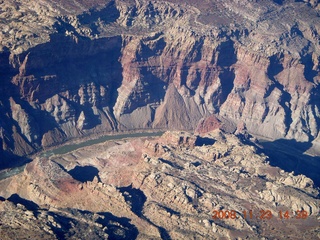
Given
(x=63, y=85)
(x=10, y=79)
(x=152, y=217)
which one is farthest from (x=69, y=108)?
(x=152, y=217)

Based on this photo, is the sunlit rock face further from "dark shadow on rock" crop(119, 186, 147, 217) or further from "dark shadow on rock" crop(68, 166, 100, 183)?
"dark shadow on rock" crop(119, 186, 147, 217)

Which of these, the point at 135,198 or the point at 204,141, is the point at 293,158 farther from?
the point at 135,198

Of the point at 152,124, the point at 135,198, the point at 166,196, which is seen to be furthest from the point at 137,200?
the point at 152,124

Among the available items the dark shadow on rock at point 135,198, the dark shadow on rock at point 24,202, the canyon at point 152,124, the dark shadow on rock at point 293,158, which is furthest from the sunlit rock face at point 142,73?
the dark shadow on rock at point 135,198

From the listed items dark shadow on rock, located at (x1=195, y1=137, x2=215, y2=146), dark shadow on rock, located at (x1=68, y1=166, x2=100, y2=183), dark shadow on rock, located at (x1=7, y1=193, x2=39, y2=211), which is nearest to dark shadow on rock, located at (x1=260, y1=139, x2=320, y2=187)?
dark shadow on rock, located at (x1=195, y1=137, x2=215, y2=146)
